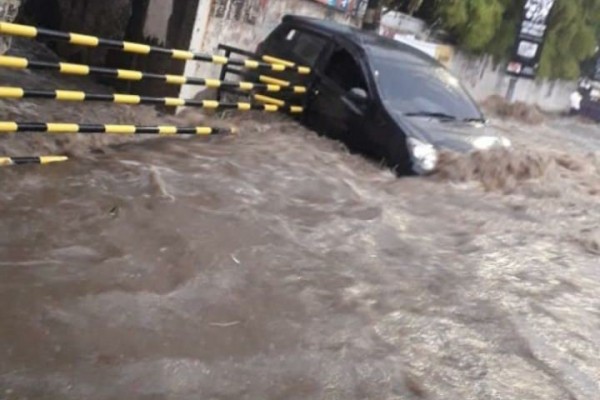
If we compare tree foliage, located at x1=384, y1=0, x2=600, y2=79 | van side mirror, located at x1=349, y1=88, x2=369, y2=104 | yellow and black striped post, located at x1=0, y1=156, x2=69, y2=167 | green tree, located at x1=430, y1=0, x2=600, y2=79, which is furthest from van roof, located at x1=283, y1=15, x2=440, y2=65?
green tree, located at x1=430, y1=0, x2=600, y2=79

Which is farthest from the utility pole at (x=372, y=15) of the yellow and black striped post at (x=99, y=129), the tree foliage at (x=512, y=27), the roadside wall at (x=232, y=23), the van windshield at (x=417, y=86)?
the yellow and black striped post at (x=99, y=129)

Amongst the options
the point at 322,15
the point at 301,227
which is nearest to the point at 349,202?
the point at 301,227

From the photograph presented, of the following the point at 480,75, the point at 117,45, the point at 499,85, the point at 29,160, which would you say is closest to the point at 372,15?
the point at 480,75

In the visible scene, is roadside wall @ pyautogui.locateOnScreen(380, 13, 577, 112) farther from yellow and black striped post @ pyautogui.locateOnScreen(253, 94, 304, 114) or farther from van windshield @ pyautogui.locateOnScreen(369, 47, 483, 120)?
yellow and black striped post @ pyautogui.locateOnScreen(253, 94, 304, 114)

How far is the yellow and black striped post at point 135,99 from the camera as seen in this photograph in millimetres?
5188

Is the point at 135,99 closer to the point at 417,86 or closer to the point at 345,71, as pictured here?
the point at 345,71

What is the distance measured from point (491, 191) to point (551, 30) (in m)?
13.2

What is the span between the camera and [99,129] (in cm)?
586

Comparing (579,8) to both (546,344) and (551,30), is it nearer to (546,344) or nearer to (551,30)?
(551,30)

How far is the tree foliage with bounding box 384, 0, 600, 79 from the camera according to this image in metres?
15.8

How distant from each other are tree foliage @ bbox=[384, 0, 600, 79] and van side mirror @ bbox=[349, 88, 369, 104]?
21.2 feet

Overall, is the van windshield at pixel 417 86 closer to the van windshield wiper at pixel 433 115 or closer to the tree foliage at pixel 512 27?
the van windshield wiper at pixel 433 115

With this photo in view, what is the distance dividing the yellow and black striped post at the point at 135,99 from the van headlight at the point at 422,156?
1.65m

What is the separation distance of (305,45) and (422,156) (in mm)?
2318
